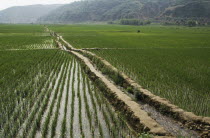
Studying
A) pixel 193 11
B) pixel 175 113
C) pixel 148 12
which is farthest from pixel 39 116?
pixel 148 12

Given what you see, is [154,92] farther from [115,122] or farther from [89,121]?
[89,121]

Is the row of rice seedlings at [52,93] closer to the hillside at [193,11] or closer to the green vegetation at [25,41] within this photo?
the green vegetation at [25,41]

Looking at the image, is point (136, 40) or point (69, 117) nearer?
point (69, 117)

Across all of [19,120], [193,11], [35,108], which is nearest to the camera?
[19,120]

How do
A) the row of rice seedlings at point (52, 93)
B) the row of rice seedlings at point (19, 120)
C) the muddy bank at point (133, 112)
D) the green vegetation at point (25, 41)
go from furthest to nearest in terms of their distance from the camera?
1. the green vegetation at point (25, 41)
2. the row of rice seedlings at point (52, 93)
3. the muddy bank at point (133, 112)
4. the row of rice seedlings at point (19, 120)

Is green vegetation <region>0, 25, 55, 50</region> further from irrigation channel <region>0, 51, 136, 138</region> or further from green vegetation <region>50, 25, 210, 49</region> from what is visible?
irrigation channel <region>0, 51, 136, 138</region>

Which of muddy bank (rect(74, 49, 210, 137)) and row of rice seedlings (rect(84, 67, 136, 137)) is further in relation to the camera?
muddy bank (rect(74, 49, 210, 137))

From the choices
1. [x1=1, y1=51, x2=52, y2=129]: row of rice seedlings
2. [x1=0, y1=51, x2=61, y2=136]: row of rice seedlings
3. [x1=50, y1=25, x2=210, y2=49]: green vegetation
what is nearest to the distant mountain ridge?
[x1=50, y1=25, x2=210, y2=49]: green vegetation

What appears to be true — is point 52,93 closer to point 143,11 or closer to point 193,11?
point 193,11

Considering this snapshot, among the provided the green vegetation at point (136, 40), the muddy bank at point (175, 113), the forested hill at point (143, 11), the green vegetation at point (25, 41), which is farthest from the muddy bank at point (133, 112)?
the forested hill at point (143, 11)

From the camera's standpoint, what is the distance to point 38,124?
5.87 m

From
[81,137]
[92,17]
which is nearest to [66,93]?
[81,137]

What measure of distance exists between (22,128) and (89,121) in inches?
71.9

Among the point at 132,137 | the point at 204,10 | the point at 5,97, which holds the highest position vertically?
the point at 204,10
